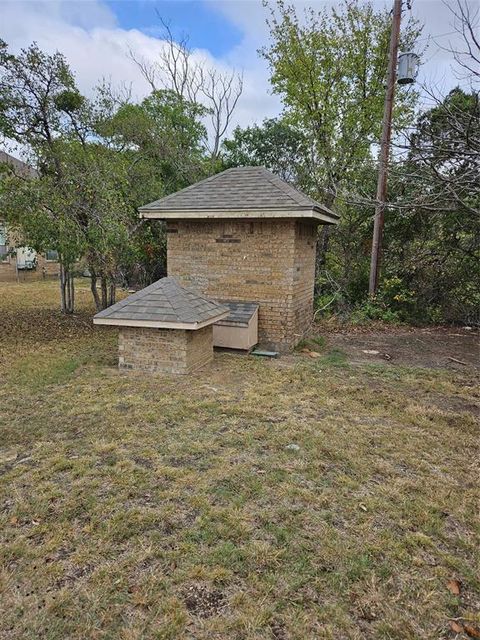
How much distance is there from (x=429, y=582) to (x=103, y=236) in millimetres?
7820

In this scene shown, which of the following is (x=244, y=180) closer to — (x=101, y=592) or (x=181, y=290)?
(x=181, y=290)

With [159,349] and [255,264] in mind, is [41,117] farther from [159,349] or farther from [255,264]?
[159,349]

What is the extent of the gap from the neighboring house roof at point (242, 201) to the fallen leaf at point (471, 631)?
5.72 metres

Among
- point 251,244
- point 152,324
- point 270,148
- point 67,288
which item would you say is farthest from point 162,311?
point 270,148

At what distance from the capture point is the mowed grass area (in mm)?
2092

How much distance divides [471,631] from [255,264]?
6.04m

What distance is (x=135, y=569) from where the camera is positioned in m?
2.35

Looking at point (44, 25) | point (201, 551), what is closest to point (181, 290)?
point (201, 551)

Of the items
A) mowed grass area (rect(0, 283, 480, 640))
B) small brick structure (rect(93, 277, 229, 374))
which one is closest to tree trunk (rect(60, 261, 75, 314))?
small brick structure (rect(93, 277, 229, 374))

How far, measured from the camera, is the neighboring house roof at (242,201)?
6934 millimetres

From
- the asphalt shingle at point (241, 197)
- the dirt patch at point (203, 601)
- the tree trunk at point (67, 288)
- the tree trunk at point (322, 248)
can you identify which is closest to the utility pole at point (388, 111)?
the tree trunk at point (322, 248)

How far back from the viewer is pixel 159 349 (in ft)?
19.7

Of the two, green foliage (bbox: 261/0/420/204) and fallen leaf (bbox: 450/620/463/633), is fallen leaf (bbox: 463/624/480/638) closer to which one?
fallen leaf (bbox: 450/620/463/633)

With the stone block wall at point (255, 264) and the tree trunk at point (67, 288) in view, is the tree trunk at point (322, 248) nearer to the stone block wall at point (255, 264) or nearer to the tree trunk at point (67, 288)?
the stone block wall at point (255, 264)
